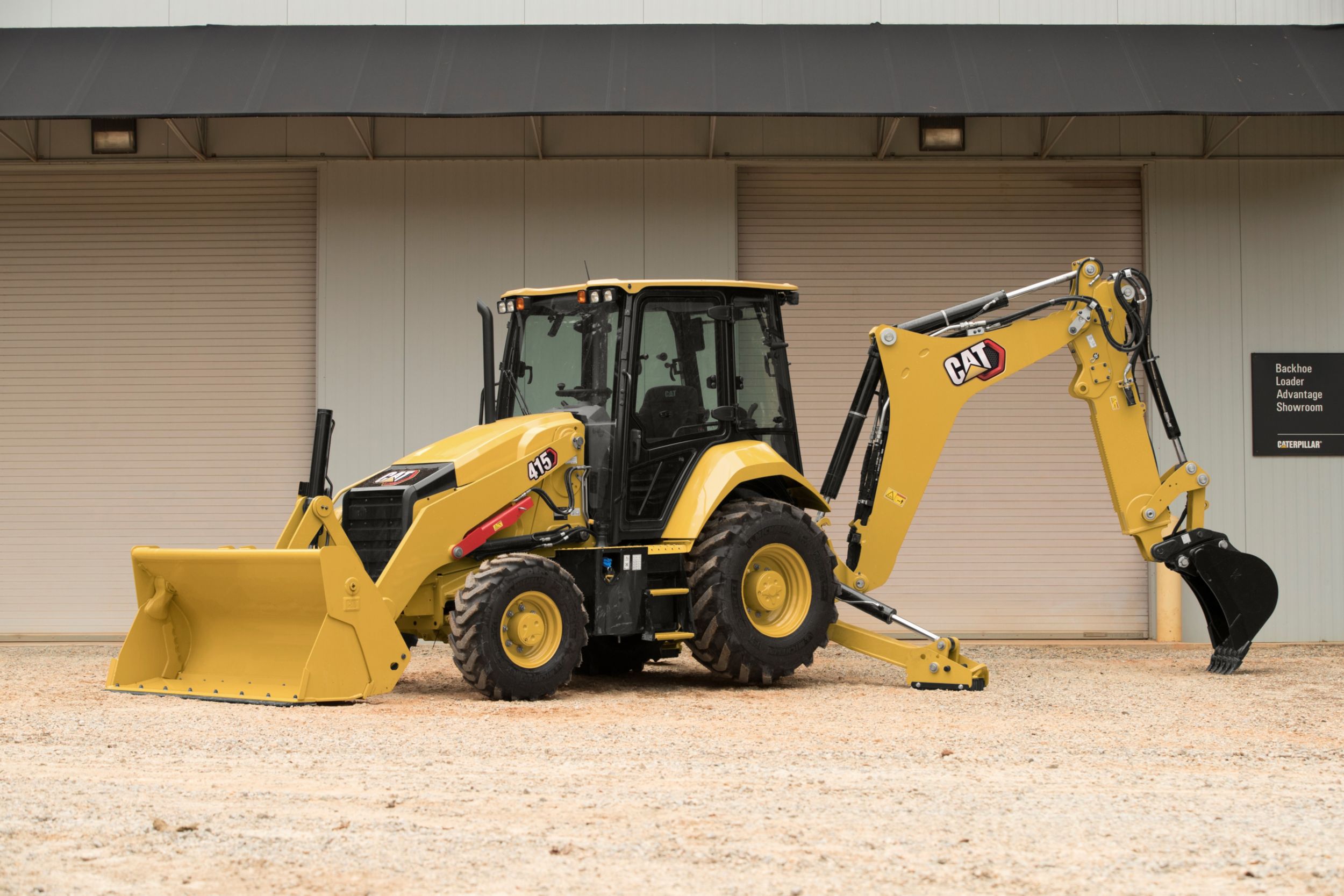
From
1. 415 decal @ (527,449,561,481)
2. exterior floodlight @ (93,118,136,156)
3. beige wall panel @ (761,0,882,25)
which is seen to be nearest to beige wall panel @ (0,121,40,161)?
exterior floodlight @ (93,118,136,156)

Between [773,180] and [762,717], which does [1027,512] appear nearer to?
[773,180]

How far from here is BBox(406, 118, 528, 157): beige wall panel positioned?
1470 cm

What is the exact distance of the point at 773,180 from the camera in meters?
14.9

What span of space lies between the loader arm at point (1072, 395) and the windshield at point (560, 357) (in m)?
1.97

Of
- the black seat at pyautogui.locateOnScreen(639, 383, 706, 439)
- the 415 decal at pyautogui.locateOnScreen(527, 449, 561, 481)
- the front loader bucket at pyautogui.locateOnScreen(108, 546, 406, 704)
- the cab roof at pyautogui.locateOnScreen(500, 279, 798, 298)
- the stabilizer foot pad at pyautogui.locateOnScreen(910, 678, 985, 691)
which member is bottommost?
the stabilizer foot pad at pyautogui.locateOnScreen(910, 678, 985, 691)

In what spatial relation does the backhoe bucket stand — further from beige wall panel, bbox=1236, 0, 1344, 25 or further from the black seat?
beige wall panel, bbox=1236, 0, 1344, 25

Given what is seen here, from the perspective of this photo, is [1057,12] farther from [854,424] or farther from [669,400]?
[669,400]

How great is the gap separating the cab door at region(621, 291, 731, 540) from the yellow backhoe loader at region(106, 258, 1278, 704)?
2 cm

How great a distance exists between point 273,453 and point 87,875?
10.0 m

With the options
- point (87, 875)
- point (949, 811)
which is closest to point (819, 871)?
point (949, 811)

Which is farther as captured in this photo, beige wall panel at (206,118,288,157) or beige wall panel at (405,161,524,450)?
beige wall panel at (206,118,288,157)

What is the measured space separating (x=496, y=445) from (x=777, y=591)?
2.24 metres

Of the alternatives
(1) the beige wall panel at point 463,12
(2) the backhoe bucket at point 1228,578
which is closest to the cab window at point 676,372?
(2) the backhoe bucket at point 1228,578

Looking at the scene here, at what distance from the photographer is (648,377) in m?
10.0
